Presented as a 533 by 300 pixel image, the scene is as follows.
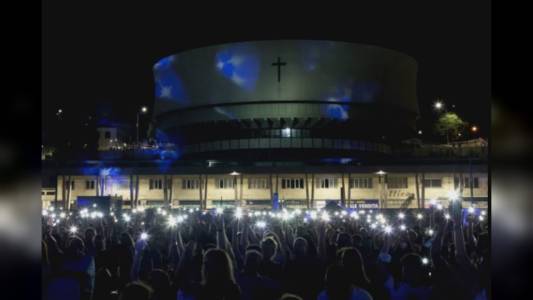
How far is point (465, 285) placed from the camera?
22.2ft

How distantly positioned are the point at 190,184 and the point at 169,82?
25.2 m

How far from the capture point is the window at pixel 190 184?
73312 millimetres

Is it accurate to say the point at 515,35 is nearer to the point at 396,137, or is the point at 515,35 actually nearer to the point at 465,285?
the point at 465,285

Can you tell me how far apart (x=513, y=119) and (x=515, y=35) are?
302mm

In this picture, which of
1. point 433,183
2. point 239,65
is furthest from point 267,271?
point 239,65

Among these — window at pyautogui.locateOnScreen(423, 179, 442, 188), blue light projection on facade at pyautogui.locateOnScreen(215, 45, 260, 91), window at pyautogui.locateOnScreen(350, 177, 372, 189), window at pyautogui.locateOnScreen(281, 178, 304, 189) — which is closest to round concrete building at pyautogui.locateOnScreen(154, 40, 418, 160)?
blue light projection on facade at pyautogui.locateOnScreen(215, 45, 260, 91)

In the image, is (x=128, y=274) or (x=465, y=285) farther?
(x=128, y=274)

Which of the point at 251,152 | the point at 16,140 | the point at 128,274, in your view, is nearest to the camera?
the point at 16,140

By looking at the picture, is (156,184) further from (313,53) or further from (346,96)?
(346,96)

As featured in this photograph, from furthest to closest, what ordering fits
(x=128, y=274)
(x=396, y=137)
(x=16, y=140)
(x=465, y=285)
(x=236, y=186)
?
(x=396, y=137) → (x=236, y=186) → (x=128, y=274) → (x=465, y=285) → (x=16, y=140)

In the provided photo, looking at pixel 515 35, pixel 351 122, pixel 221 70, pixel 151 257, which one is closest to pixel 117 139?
pixel 221 70

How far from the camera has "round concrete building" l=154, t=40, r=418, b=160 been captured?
284ft

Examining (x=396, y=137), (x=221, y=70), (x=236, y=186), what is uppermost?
(x=221, y=70)

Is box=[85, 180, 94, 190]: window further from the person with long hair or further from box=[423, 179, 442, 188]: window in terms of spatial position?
the person with long hair
